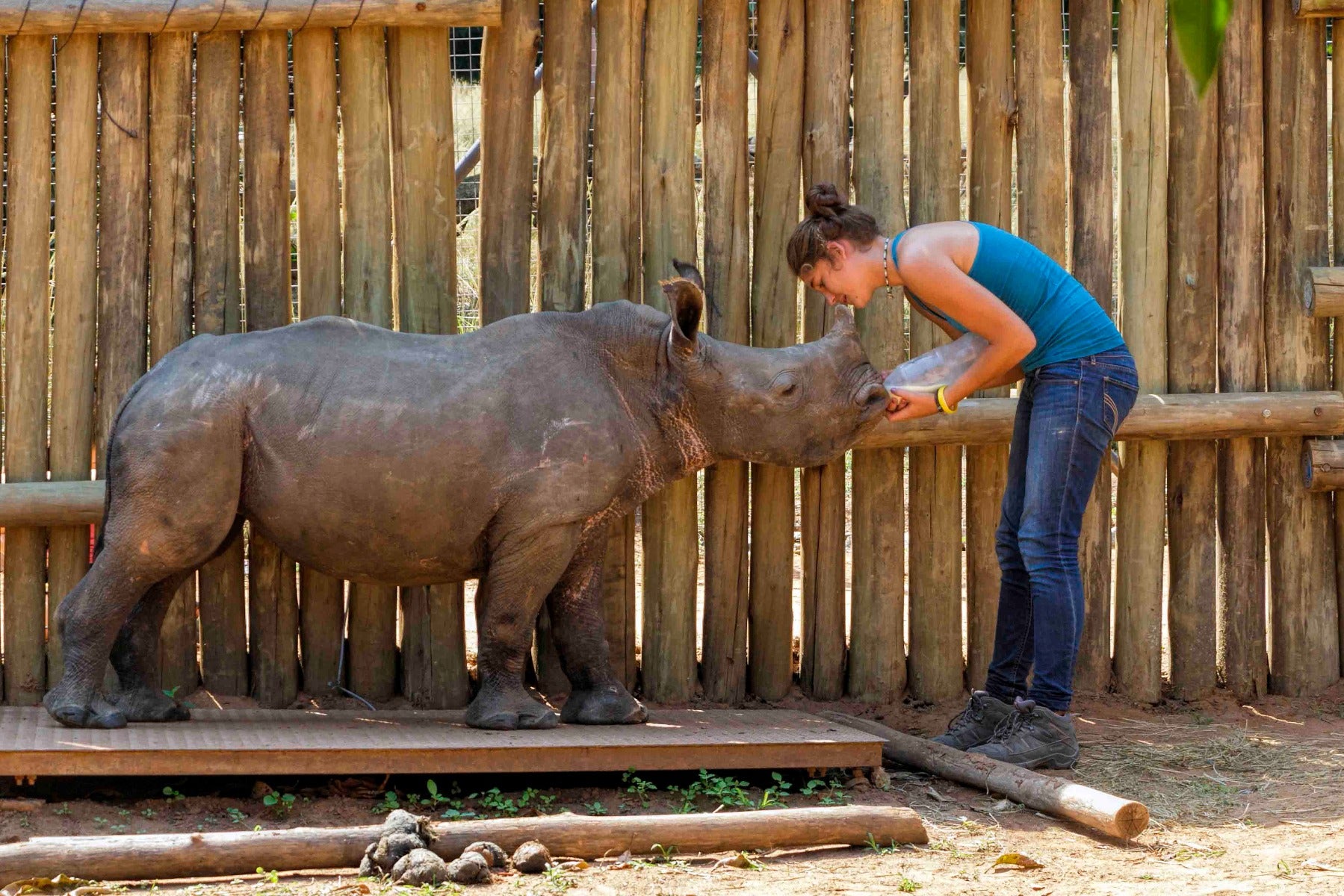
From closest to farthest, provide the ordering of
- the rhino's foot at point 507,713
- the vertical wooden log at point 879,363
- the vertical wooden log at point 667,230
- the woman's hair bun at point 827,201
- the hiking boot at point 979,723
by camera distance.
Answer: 1. the rhino's foot at point 507,713
2. the woman's hair bun at point 827,201
3. the hiking boot at point 979,723
4. the vertical wooden log at point 667,230
5. the vertical wooden log at point 879,363

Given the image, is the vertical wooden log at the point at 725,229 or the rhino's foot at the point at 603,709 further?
the vertical wooden log at the point at 725,229

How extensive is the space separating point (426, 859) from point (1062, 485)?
265cm

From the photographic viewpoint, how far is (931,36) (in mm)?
6113

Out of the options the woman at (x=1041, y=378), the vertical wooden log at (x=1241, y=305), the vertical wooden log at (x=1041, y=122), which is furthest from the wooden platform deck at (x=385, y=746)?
the vertical wooden log at (x=1041, y=122)

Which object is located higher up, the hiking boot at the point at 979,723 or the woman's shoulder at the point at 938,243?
the woman's shoulder at the point at 938,243

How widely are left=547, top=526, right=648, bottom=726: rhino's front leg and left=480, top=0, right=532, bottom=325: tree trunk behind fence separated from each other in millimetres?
1144

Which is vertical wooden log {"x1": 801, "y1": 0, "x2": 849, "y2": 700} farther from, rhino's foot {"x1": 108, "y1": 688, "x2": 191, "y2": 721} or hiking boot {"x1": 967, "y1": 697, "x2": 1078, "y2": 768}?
rhino's foot {"x1": 108, "y1": 688, "x2": 191, "y2": 721}

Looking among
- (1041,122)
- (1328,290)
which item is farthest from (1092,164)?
(1328,290)

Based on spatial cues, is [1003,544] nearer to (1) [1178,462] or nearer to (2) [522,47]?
(1) [1178,462]

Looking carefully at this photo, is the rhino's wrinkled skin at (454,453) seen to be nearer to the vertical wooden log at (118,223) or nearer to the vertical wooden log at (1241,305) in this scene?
the vertical wooden log at (118,223)

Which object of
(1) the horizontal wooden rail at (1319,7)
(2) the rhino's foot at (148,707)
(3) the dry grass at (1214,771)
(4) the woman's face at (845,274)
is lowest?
(3) the dry grass at (1214,771)

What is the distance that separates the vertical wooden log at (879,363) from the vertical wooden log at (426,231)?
5.67 ft

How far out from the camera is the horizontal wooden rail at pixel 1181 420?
598cm

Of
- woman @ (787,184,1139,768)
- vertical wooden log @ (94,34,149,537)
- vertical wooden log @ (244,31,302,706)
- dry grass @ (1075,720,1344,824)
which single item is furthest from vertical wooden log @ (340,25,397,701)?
dry grass @ (1075,720,1344,824)
